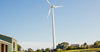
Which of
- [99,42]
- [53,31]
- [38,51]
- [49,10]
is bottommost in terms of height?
[38,51]

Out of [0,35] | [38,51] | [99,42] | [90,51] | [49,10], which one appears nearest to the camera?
[90,51]

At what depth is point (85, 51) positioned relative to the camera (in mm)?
35969

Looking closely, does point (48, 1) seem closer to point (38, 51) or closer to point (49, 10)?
point (49, 10)

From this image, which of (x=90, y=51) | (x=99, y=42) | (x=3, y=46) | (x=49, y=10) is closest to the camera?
(x=3, y=46)

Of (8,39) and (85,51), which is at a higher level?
(8,39)

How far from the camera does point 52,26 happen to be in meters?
38.5

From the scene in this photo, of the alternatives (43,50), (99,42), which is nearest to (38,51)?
(43,50)

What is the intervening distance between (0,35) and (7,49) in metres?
8.19

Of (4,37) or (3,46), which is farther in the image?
(4,37)

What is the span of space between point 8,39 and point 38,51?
44.2m

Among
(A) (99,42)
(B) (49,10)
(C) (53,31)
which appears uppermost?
(B) (49,10)

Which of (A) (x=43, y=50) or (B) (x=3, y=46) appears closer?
(B) (x=3, y=46)

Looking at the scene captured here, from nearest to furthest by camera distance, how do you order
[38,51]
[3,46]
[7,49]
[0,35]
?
[3,46]
[7,49]
[0,35]
[38,51]

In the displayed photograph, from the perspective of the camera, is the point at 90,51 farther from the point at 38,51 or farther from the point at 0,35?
the point at 38,51
